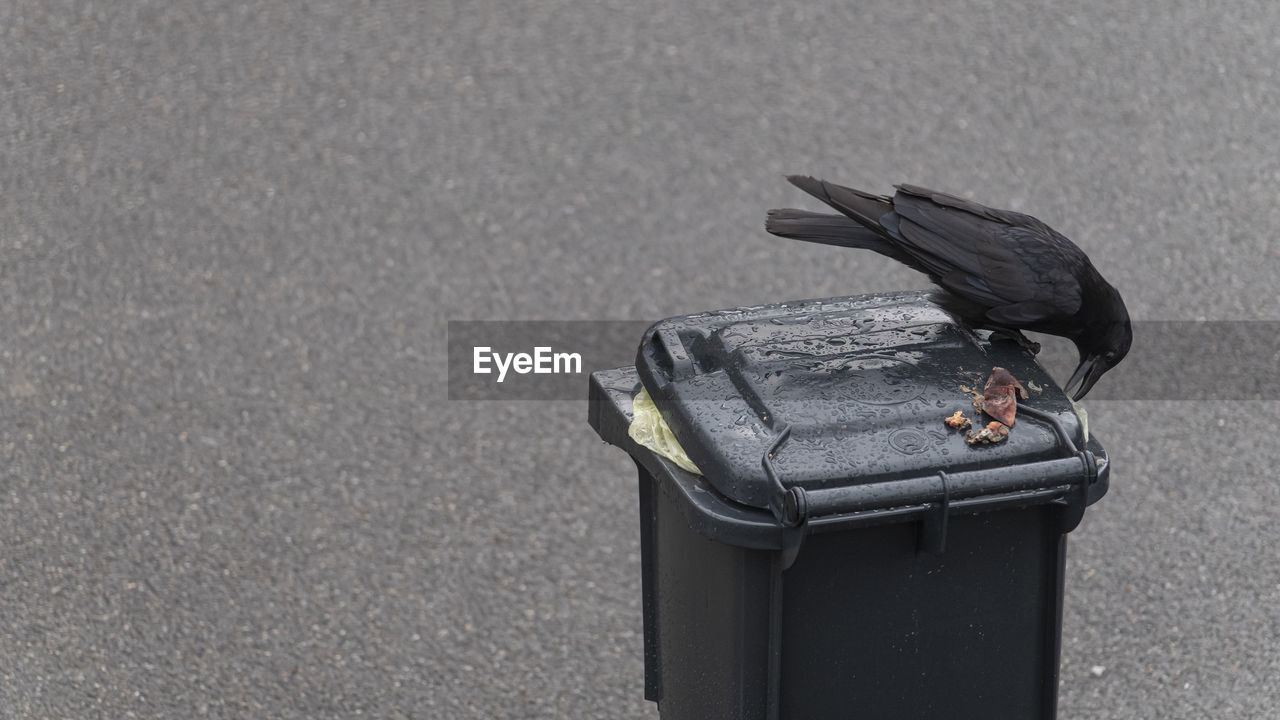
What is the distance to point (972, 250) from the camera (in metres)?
2.83

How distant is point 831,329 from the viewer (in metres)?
2.79

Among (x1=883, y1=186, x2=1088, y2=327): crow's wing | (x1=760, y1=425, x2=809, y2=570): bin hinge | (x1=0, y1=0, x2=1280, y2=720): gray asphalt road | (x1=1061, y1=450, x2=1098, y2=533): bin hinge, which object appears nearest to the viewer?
(x1=760, y1=425, x2=809, y2=570): bin hinge

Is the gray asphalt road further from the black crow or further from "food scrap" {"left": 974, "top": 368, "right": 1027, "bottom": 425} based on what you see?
"food scrap" {"left": 974, "top": 368, "right": 1027, "bottom": 425}

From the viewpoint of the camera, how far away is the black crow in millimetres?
2783

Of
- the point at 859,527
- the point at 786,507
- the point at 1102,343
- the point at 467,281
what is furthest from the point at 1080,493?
the point at 467,281

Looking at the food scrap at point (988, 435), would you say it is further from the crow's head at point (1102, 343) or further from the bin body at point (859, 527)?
the crow's head at point (1102, 343)

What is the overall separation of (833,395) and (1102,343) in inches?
34.5

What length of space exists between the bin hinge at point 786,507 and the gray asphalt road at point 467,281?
60.5 inches

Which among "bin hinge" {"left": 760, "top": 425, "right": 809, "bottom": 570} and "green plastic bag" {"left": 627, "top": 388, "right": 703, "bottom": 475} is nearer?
"bin hinge" {"left": 760, "top": 425, "right": 809, "bottom": 570}

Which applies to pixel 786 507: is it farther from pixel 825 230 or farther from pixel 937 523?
pixel 825 230

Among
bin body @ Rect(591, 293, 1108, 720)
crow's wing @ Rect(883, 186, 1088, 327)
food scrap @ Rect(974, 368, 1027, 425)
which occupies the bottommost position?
bin body @ Rect(591, 293, 1108, 720)

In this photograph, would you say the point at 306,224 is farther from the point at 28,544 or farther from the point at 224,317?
the point at 28,544

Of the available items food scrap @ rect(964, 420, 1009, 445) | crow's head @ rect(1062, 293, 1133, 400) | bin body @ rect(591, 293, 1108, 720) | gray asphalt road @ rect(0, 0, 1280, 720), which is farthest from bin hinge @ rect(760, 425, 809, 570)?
gray asphalt road @ rect(0, 0, 1280, 720)

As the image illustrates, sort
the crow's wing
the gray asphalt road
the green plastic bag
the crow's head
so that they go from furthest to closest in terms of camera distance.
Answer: the gray asphalt road → the crow's head → the crow's wing → the green plastic bag
